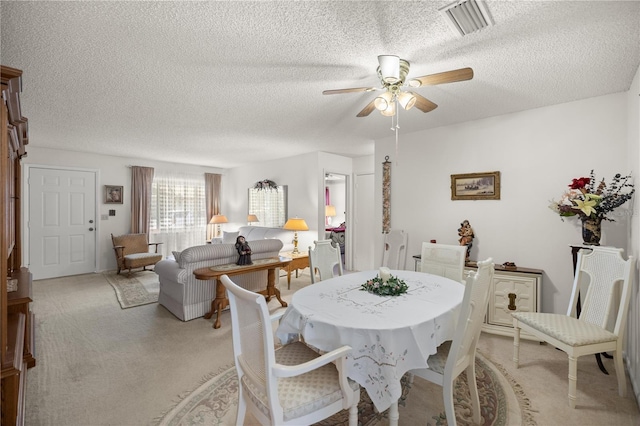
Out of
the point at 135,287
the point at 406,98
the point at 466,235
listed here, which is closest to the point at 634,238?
the point at 466,235

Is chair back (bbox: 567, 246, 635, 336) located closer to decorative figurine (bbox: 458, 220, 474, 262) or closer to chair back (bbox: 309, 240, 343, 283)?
decorative figurine (bbox: 458, 220, 474, 262)

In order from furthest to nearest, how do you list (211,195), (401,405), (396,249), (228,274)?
(211,195) → (396,249) → (228,274) → (401,405)

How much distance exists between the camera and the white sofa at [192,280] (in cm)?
330

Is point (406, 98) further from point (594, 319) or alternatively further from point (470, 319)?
point (594, 319)

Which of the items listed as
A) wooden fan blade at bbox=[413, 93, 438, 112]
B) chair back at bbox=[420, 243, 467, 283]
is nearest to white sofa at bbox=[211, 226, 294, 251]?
chair back at bbox=[420, 243, 467, 283]

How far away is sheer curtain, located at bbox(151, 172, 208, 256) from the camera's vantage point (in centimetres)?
659

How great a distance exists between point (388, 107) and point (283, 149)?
344 centimetres

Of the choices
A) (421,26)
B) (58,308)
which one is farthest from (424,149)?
(58,308)

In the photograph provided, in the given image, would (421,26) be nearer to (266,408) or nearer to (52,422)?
(266,408)

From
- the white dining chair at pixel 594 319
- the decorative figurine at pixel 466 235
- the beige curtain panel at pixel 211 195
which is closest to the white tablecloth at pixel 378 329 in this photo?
the white dining chair at pixel 594 319

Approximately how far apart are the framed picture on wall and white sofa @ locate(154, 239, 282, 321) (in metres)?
3.20

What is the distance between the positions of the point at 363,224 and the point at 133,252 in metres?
4.61

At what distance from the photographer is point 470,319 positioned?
1.63m

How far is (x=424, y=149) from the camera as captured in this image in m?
3.94
